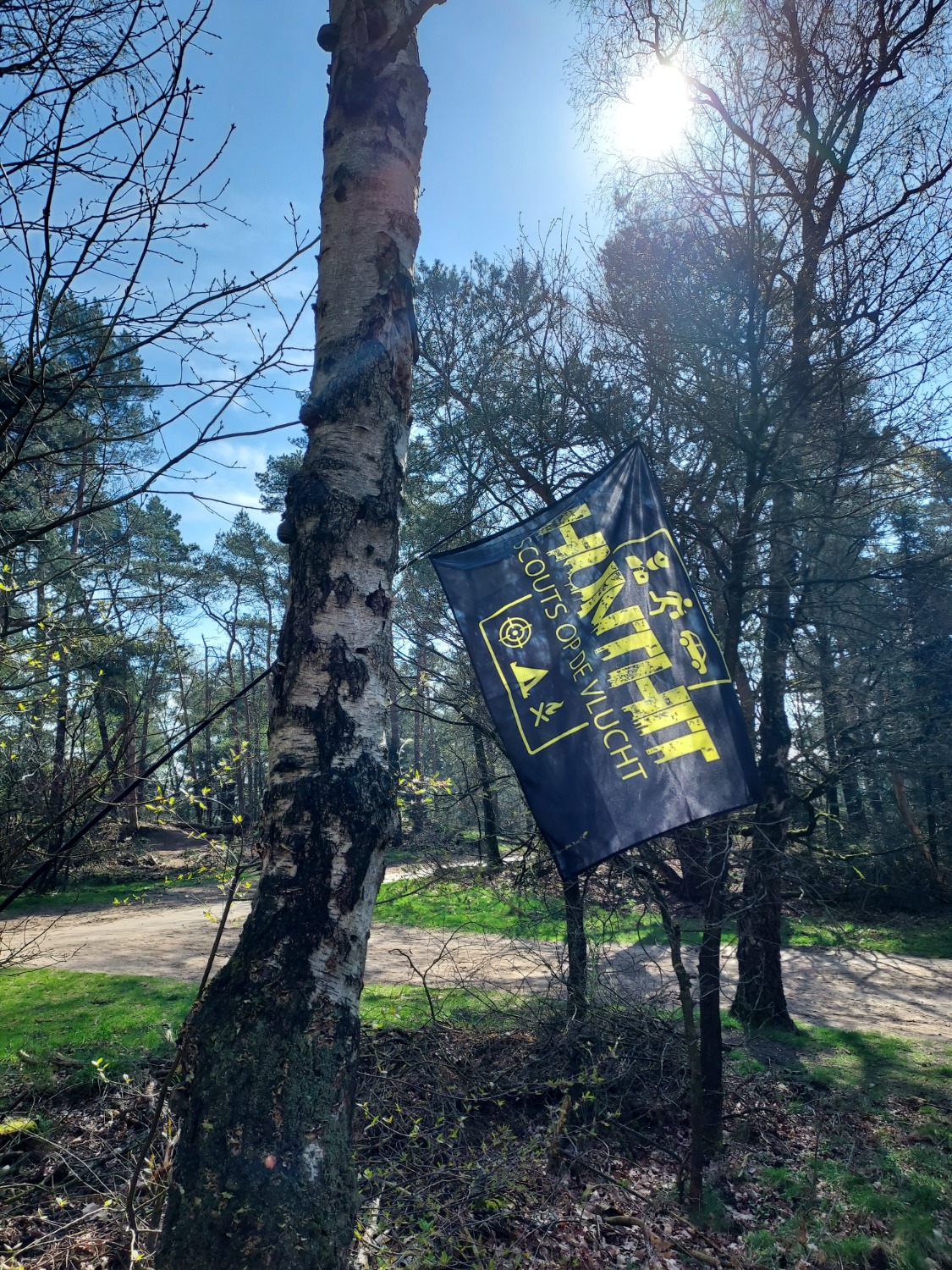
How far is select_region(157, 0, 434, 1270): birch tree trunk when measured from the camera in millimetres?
1653

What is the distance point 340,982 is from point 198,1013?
0.36 m

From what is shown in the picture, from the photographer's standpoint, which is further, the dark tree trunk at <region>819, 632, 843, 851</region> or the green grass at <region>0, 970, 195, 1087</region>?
the dark tree trunk at <region>819, 632, 843, 851</region>

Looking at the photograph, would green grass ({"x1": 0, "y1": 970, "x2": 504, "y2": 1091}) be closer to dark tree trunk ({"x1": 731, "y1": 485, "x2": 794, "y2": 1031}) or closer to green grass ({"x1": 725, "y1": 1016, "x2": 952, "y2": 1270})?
green grass ({"x1": 725, "y1": 1016, "x2": 952, "y2": 1270})

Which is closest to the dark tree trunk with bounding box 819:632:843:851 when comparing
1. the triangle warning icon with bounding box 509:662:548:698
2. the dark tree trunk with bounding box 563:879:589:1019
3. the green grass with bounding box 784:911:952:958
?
the green grass with bounding box 784:911:952:958

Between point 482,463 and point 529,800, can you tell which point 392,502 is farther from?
point 482,463

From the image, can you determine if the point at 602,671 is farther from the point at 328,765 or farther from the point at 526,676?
the point at 328,765

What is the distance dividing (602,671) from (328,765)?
6.71 feet

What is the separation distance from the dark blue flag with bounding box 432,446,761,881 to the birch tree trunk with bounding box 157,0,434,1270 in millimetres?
1550

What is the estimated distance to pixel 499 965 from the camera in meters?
7.56

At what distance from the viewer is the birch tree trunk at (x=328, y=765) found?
165cm

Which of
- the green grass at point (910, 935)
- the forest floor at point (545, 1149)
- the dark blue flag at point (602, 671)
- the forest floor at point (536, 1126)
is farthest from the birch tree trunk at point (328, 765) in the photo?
the green grass at point (910, 935)

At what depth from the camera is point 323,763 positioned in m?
2.01

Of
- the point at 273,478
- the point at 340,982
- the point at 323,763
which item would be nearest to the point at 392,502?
the point at 323,763

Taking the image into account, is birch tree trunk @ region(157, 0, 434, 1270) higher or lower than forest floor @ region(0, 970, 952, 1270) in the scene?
higher
